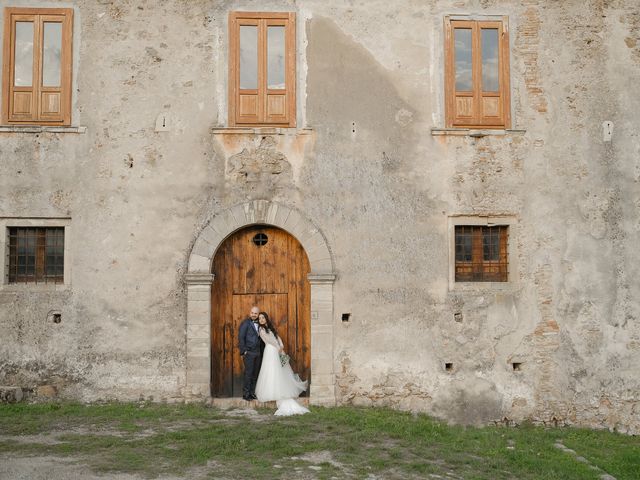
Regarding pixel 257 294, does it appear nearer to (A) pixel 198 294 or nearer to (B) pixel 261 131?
(A) pixel 198 294

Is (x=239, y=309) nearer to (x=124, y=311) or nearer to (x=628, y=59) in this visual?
(x=124, y=311)

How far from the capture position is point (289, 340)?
11.0 m

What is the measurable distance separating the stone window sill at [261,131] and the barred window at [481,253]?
9.45 feet

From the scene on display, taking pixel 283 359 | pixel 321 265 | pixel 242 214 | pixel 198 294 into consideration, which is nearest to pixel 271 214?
pixel 242 214

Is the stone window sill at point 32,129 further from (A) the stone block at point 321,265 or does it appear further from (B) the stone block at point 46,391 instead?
(A) the stone block at point 321,265

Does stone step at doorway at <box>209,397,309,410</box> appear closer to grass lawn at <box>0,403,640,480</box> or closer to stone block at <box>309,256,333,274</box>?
grass lawn at <box>0,403,640,480</box>

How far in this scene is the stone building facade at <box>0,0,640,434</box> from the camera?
1059 cm

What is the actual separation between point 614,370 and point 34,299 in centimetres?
890

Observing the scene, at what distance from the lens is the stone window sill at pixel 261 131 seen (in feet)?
35.5

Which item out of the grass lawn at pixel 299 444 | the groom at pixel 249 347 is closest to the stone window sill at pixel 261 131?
the groom at pixel 249 347

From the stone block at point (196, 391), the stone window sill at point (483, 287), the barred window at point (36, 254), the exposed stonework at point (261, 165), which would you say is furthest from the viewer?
the stone window sill at point (483, 287)

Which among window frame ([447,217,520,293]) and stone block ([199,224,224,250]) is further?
window frame ([447,217,520,293])

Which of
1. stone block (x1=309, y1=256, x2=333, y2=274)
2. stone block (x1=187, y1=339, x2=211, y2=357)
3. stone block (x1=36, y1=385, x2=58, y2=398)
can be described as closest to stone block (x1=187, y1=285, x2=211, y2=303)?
stone block (x1=187, y1=339, x2=211, y2=357)

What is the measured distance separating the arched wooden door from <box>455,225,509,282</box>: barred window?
246cm
